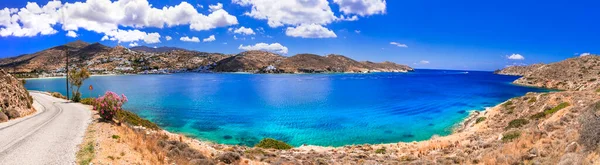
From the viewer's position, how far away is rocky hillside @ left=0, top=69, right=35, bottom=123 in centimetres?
2139

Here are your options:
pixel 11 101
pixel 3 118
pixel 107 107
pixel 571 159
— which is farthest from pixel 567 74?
pixel 11 101

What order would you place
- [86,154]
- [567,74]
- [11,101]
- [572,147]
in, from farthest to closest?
1. [567,74]
2. [11,101]
3. [86,154]
4. [572,147]

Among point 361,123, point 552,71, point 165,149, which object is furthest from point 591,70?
point 165,149

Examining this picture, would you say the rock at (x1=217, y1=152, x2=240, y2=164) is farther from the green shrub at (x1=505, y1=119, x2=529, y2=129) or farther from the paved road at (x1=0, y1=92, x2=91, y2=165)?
the green shrub at (x1=505, y1=119, x2=529, y2=129)

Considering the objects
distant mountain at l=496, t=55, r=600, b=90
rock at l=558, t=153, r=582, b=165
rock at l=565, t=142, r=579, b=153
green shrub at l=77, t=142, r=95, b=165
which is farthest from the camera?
distant mountain at l=496, t=55, r=600, b=90

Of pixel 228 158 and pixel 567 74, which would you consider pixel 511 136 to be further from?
pixel 567 74

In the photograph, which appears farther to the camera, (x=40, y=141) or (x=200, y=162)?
(x=40, y=141)

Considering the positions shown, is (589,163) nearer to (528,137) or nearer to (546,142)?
(546,142)

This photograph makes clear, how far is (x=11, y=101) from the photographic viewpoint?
23.3 m

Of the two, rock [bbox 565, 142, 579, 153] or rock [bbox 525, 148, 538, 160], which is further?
rock [bbox 525, 148, 538, 160]

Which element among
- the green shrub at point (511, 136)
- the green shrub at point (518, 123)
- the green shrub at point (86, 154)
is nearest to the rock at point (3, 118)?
the green shrub at point (86, 154)

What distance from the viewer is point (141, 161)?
11.8 metres

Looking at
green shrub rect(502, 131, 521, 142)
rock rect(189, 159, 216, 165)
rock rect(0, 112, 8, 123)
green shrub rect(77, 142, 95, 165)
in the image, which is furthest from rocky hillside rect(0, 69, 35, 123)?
green shrub rect(502, 131, 521, 142)

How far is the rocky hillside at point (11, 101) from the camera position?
21.4 metres
